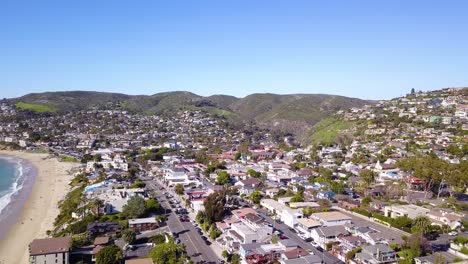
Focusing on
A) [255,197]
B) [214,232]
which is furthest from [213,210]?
[255,197]

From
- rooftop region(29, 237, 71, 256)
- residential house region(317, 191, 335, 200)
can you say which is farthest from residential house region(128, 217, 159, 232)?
residential house region(317, 191, 335, 200)

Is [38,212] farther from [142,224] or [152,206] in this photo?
[142,224]

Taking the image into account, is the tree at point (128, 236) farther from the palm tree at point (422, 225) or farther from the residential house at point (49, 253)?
the palm tree at point (422, 225)

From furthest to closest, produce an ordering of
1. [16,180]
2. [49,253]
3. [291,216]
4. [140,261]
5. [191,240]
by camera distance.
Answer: [16,180] < [291,216] < [191,240] < [49,253] < [140,261]

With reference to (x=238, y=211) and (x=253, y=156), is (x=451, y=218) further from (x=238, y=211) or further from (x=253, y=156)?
(x=253, y=156)

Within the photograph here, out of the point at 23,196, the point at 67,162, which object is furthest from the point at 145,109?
the point at 23,196

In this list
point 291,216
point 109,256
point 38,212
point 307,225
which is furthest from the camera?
point 38,212

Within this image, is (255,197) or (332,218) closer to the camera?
(332,218)
